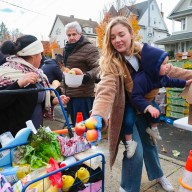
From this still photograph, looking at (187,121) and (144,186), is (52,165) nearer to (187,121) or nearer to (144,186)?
(187,121)

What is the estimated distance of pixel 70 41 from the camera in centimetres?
397

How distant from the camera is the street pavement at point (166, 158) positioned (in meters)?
3.08

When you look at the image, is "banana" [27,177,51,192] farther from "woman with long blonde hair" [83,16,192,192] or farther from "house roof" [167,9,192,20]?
"house roof" [167,9,192,20]

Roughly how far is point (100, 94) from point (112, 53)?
49 cm

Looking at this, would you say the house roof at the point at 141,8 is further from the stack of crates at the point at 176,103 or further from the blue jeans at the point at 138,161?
the blue jeans at the point at 138,161

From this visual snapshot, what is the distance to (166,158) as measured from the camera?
3.86 m

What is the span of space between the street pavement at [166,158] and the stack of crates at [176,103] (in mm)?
353

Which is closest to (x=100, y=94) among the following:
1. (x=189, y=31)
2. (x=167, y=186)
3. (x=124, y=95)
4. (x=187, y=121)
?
(x=124, y=95)

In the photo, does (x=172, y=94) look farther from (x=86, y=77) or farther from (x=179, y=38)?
(x=179, y=38)

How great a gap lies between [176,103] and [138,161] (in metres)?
3.97

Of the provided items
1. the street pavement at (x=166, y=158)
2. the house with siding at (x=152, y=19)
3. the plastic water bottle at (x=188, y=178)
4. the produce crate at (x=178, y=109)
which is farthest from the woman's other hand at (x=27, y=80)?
the house with siding at (x=152, y=19)

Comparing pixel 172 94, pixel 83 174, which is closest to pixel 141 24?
pixel 172 94

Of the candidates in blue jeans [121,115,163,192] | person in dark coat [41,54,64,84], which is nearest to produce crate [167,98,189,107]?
person in dark coat [41,54,64,84]

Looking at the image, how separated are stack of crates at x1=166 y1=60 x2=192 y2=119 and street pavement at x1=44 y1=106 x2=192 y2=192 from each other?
35 centimetres
